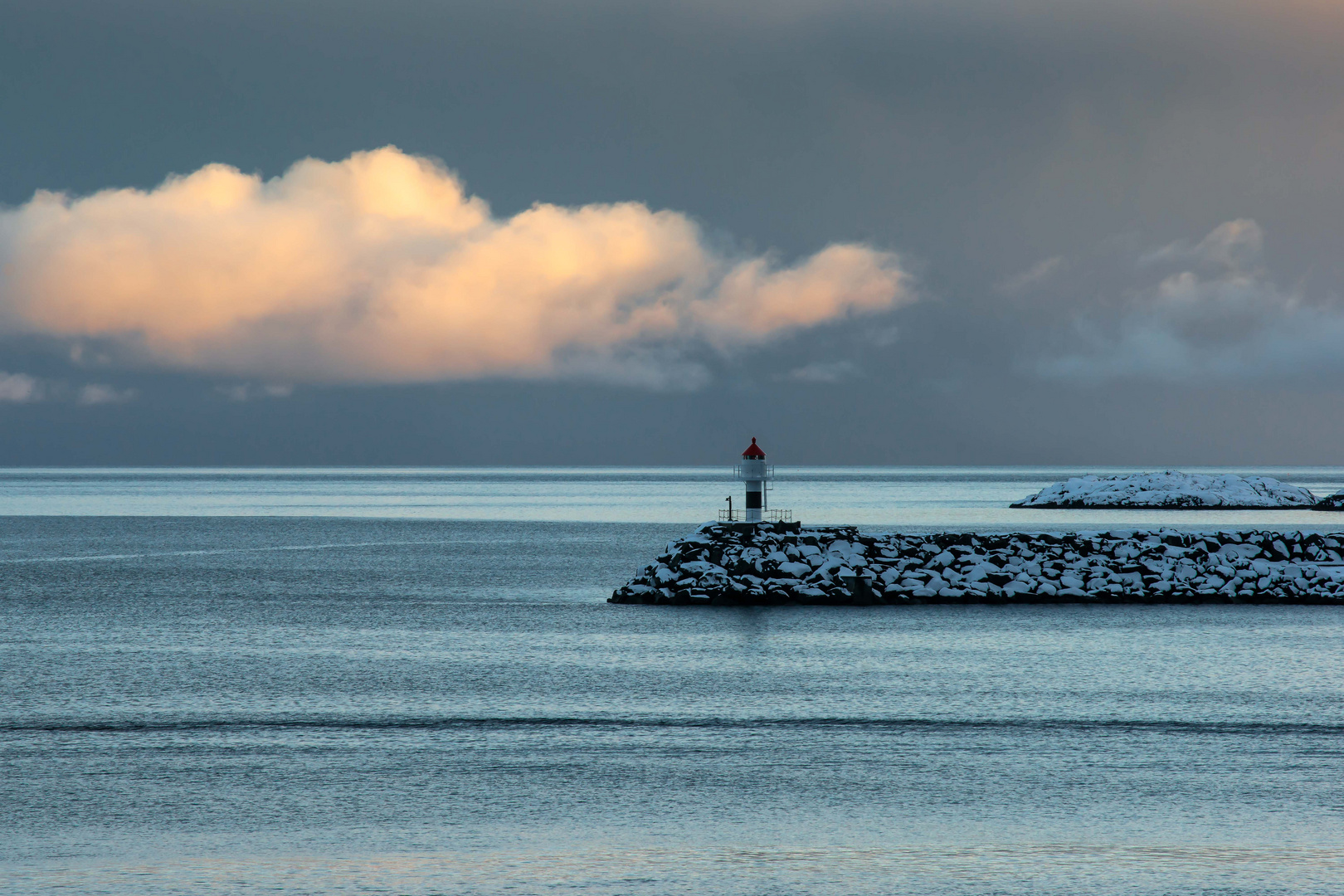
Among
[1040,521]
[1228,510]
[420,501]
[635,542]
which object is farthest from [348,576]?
[420,501]

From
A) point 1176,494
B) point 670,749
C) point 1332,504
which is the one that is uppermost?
point 1176,494

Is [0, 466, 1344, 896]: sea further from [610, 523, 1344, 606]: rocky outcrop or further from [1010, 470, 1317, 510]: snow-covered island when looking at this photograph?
[1010, 470, 1317, 510]: snow-covered island

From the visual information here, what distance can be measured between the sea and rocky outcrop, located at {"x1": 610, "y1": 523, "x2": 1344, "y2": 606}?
1.19 meters

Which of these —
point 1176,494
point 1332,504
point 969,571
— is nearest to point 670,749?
point 969,571

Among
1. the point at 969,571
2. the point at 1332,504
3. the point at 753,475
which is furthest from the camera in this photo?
the point at 1332,504

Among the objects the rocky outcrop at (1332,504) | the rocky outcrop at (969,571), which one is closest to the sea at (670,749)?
the rocky outcrop at (969,571)

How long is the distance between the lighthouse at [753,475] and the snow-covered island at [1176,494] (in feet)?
211

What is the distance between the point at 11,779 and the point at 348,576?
24.7 meters

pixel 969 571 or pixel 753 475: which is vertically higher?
pixel 753 475

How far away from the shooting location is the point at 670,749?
1134 cm

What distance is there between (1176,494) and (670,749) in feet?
291

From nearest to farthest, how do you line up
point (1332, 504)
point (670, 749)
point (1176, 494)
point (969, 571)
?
point (670, 749), point (969, 571), point (1332, 504), point (1176, 494)

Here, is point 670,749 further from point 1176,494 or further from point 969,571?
point 1176,494

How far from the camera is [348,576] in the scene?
34500 millimetres
